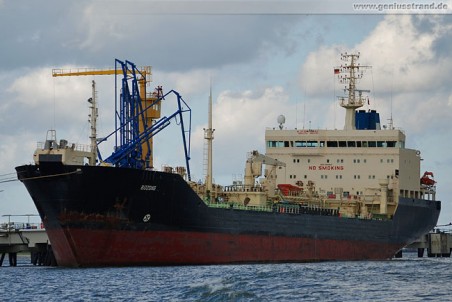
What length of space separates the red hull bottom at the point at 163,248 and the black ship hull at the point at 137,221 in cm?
4

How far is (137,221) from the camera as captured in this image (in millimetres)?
50562

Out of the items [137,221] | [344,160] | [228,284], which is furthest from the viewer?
[344,160]

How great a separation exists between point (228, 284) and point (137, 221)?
41.1 ft

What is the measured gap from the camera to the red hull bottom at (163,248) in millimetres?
49844

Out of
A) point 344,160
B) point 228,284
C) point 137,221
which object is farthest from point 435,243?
point 228,284

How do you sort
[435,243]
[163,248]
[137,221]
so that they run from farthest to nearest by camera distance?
1. [435,243]
2. [163,248]
3. [137,221]

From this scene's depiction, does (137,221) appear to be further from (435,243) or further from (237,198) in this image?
(435,243)

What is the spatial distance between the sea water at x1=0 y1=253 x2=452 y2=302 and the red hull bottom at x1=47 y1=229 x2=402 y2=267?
0.96 metres

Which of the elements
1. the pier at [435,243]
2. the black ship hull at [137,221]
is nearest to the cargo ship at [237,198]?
the black ship hull at [137,221]

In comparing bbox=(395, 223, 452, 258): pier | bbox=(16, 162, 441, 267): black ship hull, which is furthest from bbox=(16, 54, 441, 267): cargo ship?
bbox=(395, 223, 452, 258): pier

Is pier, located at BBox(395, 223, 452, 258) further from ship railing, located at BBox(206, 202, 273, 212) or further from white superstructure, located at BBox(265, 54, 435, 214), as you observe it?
ship railing, located at BBox(206, 202, 273, 212)

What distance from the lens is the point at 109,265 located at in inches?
1984

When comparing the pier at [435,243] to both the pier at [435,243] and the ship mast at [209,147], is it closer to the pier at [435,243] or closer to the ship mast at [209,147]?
the pier at [435,243]

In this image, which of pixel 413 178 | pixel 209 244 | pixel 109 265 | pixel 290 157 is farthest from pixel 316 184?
pixel 109 265
